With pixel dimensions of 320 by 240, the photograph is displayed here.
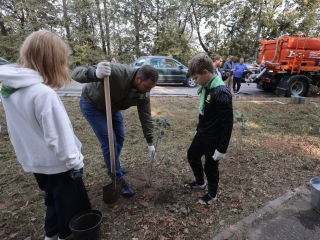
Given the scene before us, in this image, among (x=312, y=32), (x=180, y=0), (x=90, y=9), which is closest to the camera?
(x=90, y=9)

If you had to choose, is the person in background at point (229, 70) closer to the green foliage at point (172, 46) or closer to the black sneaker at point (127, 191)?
Result: the black sneaker at point (127, 191)

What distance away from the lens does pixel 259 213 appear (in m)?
2.36

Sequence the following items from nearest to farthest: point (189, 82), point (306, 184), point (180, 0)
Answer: point (306, 184)
point (189, 82)
point (180, 0)

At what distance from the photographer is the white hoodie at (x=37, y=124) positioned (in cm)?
132

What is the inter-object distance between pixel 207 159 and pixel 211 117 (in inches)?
19.5

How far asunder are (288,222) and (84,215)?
7.13 ft

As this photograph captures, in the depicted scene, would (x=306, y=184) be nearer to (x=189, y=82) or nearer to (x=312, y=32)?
(x=189, y=82)

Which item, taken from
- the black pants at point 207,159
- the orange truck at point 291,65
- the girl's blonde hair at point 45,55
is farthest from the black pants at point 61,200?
the orange truck at point 291,65

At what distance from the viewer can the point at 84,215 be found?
73.0 inches

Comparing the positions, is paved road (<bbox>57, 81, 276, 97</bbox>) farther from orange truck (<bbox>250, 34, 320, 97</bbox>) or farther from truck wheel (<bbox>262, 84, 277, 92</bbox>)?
orange truck (<bbox>250, 34, 320, 97</bbox>)

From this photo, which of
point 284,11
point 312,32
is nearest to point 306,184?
point 284,11

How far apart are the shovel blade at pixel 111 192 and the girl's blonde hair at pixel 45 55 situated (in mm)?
1300

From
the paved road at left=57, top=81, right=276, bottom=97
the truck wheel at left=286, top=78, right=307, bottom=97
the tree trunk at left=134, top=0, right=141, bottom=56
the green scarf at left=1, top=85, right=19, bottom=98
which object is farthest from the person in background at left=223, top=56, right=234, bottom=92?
the tree trunk at left=134, top=0, right=141, bottom=56

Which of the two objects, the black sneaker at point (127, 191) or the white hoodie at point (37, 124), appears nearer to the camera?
the white hoodie at point (37, 124)
